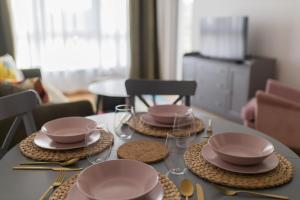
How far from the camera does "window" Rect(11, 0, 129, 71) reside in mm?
4789

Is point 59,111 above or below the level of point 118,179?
below

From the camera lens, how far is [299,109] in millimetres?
2488

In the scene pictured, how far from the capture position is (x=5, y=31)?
14.6ft

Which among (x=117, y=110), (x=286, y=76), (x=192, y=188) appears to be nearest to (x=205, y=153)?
(x=192, y=188)

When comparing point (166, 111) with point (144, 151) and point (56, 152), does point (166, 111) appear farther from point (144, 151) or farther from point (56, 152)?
point (56, 152)

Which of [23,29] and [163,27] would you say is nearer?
[23,29]

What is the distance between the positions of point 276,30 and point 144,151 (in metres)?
3.29

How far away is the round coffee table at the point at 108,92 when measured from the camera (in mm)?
3479

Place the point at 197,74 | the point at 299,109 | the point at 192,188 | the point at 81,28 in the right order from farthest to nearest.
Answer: the point at 81,28
the point at 197,74
the point at 299,109
the point at 192,188

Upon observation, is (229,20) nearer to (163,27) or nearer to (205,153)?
(163,27)

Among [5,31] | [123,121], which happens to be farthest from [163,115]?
[5,31]

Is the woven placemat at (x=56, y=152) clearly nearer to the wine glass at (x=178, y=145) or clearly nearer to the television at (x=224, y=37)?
the wine glass at (x=178, y=145)

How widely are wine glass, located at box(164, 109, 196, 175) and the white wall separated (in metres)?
3.06

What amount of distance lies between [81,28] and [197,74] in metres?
2.15
